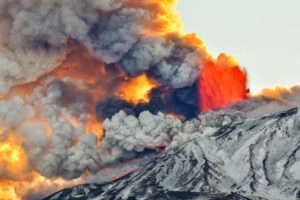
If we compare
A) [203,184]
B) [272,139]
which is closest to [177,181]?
[203,184]

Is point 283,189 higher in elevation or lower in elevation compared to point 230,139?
lower

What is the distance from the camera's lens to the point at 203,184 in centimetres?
12244

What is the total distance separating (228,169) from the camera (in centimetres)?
12594

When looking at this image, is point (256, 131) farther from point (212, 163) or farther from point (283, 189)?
point (283, 189)

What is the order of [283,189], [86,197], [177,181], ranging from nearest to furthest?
[283,189], [177,181], [86,197]

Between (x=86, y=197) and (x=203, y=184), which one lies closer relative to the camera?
(x=203, y=184)

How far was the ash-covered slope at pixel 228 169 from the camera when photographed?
391ft

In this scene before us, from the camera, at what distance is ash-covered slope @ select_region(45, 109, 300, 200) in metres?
119

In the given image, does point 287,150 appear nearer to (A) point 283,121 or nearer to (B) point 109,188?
(A) point 283,121

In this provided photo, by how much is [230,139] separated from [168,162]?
374 inches

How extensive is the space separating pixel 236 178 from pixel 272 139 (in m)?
9.65

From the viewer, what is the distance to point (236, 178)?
123312mm

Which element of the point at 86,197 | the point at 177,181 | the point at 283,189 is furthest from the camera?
the point at 86,197

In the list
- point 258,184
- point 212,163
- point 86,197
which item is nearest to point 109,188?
point 86,197
